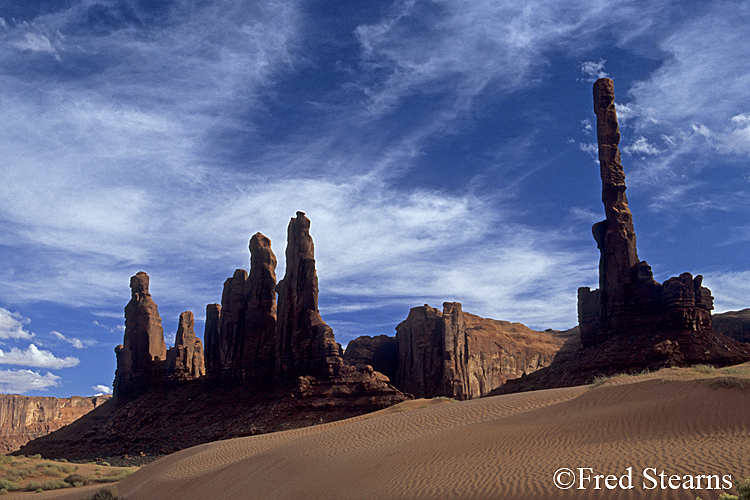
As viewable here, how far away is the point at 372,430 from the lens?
67.9 ft

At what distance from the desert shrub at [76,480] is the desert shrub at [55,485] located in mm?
318

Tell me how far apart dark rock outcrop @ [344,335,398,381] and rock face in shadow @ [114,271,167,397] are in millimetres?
21429

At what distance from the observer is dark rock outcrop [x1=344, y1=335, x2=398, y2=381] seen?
72.1 metres

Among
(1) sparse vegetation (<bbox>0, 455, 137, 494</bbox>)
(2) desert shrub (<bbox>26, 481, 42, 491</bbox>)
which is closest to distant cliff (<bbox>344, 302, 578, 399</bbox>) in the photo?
(1) sparse vegetation (<bbox>0, 455, 137, 494</bbox>)

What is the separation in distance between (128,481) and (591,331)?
130 ft

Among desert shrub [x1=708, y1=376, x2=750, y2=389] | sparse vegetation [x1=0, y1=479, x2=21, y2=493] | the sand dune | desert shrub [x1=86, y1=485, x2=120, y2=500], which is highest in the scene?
desert shrub [x1=708, y1=376, x2=750, y2=389]

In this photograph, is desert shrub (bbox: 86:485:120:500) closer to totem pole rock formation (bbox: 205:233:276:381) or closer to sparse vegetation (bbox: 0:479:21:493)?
sparse vegetation (bbox: 0:479:21:493)

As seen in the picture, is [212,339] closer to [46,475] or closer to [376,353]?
[376,353]

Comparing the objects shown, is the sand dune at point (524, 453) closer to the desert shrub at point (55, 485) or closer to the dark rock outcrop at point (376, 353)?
the desert shrub at point (55, 485)

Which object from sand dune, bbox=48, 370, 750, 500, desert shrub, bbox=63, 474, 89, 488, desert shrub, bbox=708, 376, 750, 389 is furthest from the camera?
desert shrub, bbox=63, 474, 89, 488

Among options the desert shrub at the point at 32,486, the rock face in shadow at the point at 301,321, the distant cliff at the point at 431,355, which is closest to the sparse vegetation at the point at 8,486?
the desert shrub at the point at 32,486

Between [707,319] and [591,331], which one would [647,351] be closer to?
[707,319]

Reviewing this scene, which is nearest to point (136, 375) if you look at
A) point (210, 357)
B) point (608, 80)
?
point (210, 357)

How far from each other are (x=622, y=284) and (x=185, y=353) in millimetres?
47103
